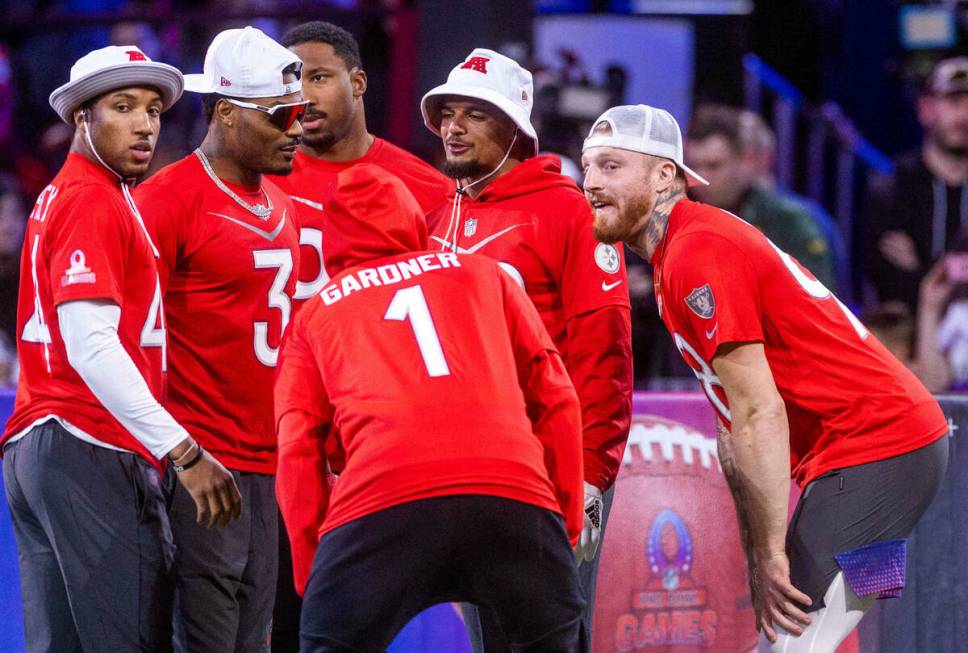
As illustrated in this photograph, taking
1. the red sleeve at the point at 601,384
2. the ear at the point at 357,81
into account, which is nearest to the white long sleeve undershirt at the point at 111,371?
the red sleeve at the point at 601,384

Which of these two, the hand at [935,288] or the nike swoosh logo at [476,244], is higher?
the nike swoosh logo at [476,244]

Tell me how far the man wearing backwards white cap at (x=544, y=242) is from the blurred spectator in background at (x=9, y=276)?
4.08m

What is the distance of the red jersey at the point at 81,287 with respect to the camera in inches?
151

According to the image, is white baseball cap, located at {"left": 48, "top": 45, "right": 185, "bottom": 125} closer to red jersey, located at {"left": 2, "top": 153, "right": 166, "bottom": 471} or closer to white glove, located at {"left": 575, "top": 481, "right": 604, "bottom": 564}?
red jersey, located at {"left": 2, "top": 153, "right": 166, "bottom": 471}

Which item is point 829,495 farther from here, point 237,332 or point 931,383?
point 931,383

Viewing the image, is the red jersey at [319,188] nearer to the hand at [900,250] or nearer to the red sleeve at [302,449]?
the red sleeve at [302,449]

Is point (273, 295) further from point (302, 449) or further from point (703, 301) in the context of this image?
point (703, 301)

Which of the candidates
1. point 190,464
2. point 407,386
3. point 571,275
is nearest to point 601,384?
point 571,275

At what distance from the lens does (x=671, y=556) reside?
5234 mm

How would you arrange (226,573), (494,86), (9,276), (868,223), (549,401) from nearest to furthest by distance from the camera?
(549,401), (226,573), (494,86), (868,223), (9,276)

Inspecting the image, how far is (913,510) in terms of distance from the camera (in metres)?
3.95

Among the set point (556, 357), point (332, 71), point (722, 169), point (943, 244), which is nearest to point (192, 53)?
point (722, 169)

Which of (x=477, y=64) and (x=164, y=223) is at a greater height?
(x=477, y=64)

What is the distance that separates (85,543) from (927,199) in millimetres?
5217
